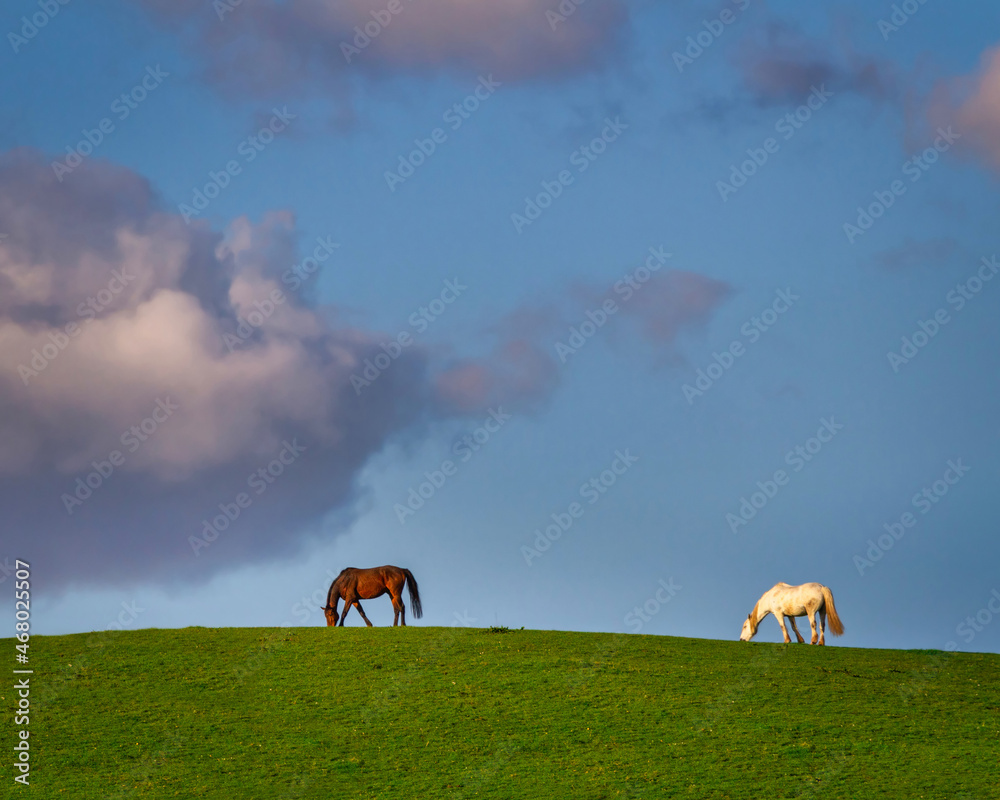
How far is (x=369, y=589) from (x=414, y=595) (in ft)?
4.34

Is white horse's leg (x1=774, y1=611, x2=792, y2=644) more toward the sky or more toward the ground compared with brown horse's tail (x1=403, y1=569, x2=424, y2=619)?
more toward the ground

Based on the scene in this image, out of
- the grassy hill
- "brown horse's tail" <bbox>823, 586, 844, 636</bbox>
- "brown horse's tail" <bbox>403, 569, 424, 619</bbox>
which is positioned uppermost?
"brown horse's tail" <bbox>403, 569, 424, 619</bbox>

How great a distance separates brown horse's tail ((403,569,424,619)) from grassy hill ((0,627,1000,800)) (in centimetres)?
368

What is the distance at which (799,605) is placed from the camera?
111 feet

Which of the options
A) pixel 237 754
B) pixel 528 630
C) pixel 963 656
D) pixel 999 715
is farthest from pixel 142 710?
pixel 963 656

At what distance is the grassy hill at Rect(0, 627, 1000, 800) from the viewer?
825 inches

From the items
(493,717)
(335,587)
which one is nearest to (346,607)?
(335,587)

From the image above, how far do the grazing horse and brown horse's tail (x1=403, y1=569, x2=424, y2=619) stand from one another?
9251 mm

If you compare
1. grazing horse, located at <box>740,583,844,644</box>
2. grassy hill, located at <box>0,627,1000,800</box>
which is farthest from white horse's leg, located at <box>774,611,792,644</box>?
grassy hill, located at <box>0,627,1000,800</box>

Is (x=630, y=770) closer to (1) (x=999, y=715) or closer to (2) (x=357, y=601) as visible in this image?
(1) (x=999, y=715)

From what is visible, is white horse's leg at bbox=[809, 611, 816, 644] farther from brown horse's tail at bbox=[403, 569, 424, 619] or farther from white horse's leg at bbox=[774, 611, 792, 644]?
brown horse's tail at bbox=[403, 569, 424, 619]

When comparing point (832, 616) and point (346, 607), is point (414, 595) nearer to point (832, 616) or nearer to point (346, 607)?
point (346, 607)

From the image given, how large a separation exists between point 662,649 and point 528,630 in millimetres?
3799

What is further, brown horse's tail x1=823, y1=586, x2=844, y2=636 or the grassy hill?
brown horse's tail x1=823, y1=586, x2=844, y2=636
